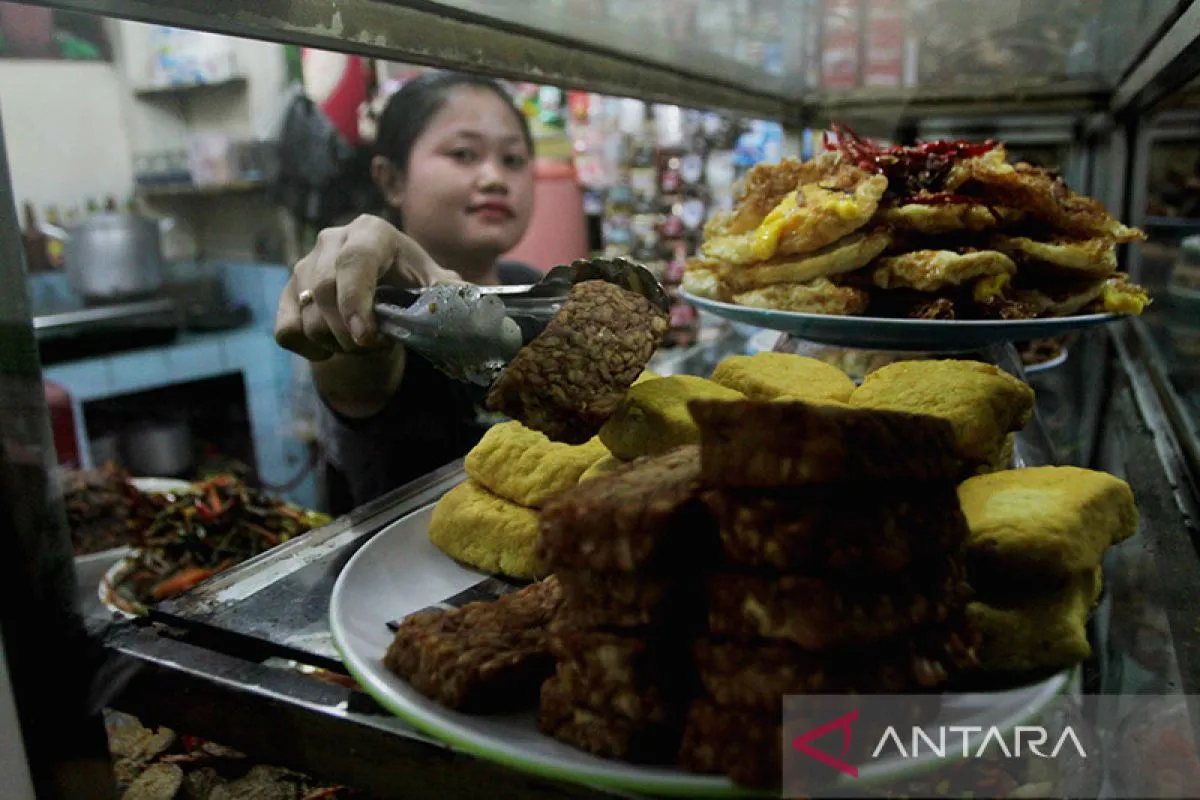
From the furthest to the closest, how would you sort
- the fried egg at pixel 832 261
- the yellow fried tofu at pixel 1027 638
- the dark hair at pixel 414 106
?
the dark hair at pixel 414 106 < the fried egg at pixel 832 261 < the yellow fried tofu at pixel 1027 638

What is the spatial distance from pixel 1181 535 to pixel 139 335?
3422 millimetres

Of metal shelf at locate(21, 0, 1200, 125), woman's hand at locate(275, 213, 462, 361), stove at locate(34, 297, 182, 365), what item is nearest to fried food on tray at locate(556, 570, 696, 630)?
woman's hand at locate(275, 213, 462, 361)

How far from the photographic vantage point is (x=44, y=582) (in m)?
0.82

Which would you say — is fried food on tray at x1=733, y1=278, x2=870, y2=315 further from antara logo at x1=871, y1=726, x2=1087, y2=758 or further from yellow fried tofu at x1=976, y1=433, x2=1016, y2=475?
antara logo at x1=871, y1=726, x2=1087, y2=758

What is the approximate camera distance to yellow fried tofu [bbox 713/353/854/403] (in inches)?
38.2

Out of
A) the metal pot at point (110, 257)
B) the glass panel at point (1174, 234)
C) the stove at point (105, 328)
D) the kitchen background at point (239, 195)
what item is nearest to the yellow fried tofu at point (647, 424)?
the kitchen background at point (239, 195)

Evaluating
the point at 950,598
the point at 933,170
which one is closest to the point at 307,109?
the point at 933,170

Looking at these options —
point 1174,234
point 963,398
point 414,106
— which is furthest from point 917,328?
point 1174,234

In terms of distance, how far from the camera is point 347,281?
930 mm

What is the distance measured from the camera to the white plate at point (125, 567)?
1.55m

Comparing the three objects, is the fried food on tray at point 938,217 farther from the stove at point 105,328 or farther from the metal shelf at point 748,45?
the stove at point 105,328

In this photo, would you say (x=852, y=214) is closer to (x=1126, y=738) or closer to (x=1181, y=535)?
(x=1181, y=535)

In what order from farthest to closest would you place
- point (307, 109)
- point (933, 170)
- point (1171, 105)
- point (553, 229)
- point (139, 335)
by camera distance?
point (139, 335) → point (307, 109) → point (1171, 105) → point (553, 229) → point (933, 170)

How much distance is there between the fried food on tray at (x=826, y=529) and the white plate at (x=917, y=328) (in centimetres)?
63
